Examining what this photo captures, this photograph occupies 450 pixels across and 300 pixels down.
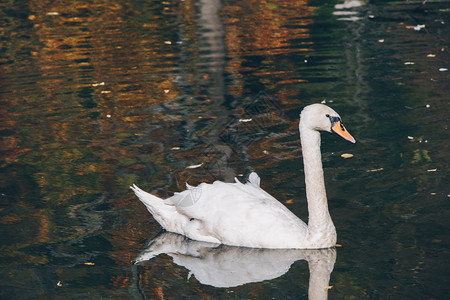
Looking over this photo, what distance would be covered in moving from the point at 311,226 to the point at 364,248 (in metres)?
0.57

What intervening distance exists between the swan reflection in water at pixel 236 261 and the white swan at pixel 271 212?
0.08 m

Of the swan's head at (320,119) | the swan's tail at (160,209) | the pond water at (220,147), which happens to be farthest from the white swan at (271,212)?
the swan's tail at (160,209)

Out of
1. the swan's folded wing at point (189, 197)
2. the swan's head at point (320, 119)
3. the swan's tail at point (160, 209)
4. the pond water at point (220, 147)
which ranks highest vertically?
the swan's head at point (320, 119)

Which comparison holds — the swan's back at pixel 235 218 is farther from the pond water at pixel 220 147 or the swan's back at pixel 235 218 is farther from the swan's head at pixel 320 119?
the swan's head at pixel 320 119

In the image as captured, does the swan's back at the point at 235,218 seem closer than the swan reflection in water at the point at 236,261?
No

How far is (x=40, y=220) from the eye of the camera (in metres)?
8.25

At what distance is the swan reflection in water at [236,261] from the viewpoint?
22.2ft

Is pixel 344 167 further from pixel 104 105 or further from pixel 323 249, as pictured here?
pixel 104 105

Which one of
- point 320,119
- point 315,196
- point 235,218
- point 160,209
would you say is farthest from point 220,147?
point 320,119

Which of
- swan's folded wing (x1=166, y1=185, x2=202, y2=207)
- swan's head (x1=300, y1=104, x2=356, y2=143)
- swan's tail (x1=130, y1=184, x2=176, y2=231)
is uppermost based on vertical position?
swan's head (x1=300, y1=104, x2=356, y2=143)

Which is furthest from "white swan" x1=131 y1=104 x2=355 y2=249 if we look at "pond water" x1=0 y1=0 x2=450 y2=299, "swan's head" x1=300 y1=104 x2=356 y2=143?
"pond water" x1=0 y1=0 x2=450 y2=299

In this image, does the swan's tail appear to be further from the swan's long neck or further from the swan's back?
the swan's long neck

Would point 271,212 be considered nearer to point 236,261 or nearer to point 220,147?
point 236,261

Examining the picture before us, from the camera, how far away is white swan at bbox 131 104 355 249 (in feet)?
23.4
